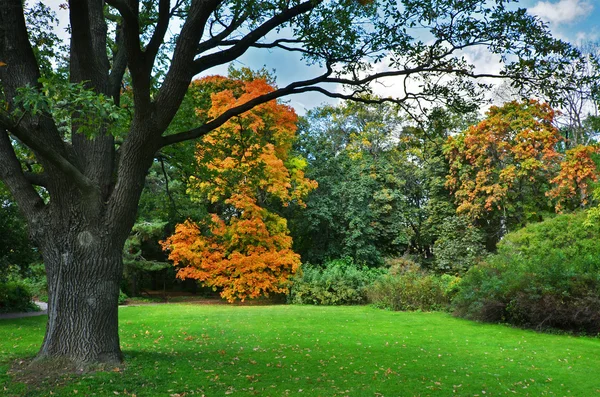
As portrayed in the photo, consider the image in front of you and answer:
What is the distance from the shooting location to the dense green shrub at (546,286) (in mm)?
10352

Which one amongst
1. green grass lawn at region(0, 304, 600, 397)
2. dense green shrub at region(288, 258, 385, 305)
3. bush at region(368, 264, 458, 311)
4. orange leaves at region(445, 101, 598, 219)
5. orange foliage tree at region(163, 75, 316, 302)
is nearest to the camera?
green grass lawn at region(0, 304, 600, 397)

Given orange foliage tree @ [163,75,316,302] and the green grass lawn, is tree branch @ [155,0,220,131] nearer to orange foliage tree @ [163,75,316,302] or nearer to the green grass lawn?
the green grass lawn

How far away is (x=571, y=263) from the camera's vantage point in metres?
11.2

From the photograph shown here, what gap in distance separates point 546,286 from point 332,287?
9.98 meters

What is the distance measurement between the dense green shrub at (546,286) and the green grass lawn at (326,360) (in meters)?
0.68

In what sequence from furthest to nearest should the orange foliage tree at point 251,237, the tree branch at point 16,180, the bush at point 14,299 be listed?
the orange foliage tree at point 251,237 < the bush at point 14,299 < the tree branch at point 16,180

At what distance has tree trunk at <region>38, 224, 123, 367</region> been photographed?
224 inches

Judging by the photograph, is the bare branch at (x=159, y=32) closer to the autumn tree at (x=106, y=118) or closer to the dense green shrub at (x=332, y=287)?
the autumn tree at (x=106, y=118)

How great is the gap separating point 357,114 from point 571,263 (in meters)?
17.8

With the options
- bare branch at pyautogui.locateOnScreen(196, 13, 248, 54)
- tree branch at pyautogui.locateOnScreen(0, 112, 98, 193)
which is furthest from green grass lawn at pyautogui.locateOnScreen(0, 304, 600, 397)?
bare branch at pyautogui.locateOnScreen(196, 13, 248, 54)

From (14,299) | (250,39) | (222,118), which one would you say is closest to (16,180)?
(222,118)

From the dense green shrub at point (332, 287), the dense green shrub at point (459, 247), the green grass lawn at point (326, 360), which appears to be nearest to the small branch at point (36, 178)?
the green grass lawn at point (326, 360)

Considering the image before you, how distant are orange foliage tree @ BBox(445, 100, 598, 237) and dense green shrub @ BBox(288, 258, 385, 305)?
6811 mm

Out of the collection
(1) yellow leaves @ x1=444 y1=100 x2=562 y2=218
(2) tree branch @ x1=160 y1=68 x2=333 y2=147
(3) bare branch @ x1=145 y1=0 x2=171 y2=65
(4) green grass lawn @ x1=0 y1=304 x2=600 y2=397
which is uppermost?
(1) yellow leaves @ x1=444 y1=100 x2=562 y2=218
